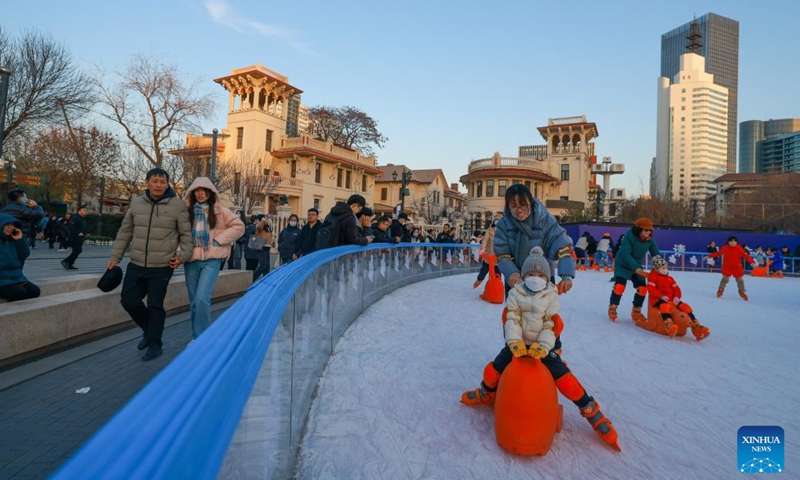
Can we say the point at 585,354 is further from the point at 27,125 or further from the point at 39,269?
the point at 27,125

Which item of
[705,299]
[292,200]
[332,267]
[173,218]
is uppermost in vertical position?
[292,200]

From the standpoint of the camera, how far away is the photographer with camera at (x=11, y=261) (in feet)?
14.8

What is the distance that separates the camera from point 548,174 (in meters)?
43.6

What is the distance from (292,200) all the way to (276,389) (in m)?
33.6

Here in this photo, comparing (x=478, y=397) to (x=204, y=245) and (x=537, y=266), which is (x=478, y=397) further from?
(x=204, y=245)

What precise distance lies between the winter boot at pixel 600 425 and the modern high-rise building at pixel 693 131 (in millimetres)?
140258

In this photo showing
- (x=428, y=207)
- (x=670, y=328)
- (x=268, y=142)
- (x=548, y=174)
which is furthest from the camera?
(x=428, y=207)

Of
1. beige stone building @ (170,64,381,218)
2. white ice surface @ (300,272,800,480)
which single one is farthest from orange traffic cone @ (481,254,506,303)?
beige stone building @ (170,64,381,218)

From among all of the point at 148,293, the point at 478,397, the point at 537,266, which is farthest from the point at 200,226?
the point at 537,266

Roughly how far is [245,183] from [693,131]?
13831 cm

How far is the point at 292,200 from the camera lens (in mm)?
34438

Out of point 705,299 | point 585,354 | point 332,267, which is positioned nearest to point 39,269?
point 332,267

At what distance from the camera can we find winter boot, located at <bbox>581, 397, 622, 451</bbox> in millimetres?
2734

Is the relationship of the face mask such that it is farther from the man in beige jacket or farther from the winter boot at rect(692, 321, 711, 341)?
the winter boot at rect(692, 321, 711, 341)
